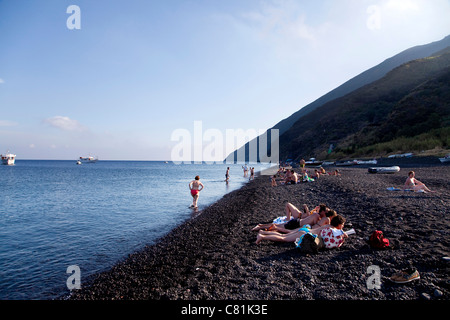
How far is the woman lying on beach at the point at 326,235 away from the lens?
6395 millimetres

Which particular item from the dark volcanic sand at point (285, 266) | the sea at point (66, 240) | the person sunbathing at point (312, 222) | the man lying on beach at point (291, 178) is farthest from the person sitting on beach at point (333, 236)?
the man lying on beach at point (291, 178)

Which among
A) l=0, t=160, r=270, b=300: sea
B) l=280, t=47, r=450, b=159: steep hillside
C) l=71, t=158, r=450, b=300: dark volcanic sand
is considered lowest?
l=0, t=160, r=270, b=300: sea

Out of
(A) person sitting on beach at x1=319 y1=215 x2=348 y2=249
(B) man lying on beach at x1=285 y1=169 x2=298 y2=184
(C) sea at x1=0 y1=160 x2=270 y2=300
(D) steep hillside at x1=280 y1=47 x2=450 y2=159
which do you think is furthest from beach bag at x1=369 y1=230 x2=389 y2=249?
(D) steep hillside at x1=280 y1=47 x2=450 y2=159

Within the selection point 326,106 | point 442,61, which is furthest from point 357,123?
point 326,106

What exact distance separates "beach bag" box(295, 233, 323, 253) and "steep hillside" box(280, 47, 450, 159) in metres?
45.0

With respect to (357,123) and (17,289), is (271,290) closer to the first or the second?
(17,289)

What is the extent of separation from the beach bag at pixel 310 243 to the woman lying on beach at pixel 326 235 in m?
0.25

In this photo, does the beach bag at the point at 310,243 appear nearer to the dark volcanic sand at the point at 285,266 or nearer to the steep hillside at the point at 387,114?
the dark volcanic sand at the point at 285,266

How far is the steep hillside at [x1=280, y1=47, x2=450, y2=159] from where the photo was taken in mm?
49803

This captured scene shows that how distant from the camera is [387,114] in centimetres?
6838

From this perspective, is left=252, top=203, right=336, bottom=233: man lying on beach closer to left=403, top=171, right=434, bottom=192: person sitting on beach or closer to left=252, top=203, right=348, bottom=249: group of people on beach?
left=252, top=203, right=348, bottom=249: group of people on beach
